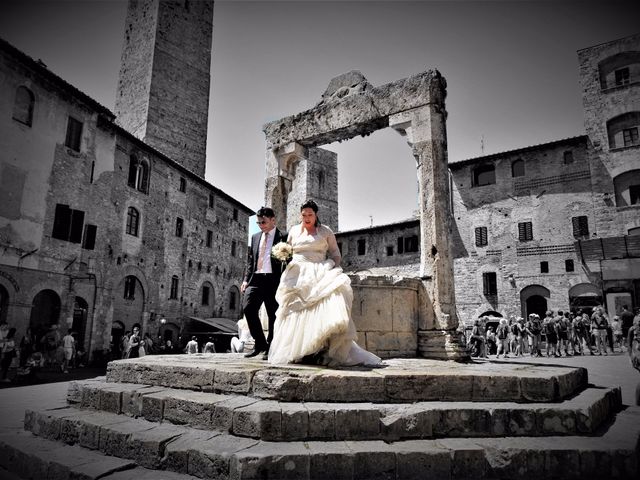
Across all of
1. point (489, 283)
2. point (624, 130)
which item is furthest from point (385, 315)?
point (624, 130)

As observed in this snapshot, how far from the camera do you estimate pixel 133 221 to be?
21.1m

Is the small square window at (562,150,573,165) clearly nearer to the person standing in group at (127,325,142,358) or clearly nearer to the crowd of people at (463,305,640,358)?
the crowd of people at (463,305,640,358)

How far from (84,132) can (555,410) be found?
67.8 ft

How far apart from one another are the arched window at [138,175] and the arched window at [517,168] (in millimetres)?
23484

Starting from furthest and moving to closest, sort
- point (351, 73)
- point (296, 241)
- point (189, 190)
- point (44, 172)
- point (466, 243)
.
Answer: point (466, 243), point (189, 190), point (44, 172), point (351, 73), point (296, 241)

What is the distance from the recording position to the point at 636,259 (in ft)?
70.2

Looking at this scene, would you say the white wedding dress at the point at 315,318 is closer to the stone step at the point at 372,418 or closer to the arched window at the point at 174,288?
the stone step at the point at 372,418

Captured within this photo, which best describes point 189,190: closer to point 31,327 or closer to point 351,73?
point 31,327

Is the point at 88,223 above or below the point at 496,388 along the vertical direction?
above

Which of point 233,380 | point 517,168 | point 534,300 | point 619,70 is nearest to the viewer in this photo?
point 233,380

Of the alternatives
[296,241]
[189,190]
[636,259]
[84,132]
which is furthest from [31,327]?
[636,259]

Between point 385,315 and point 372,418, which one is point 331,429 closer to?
point 372,418

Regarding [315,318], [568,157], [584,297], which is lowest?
[315,318]

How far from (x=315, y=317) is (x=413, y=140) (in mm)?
4115
